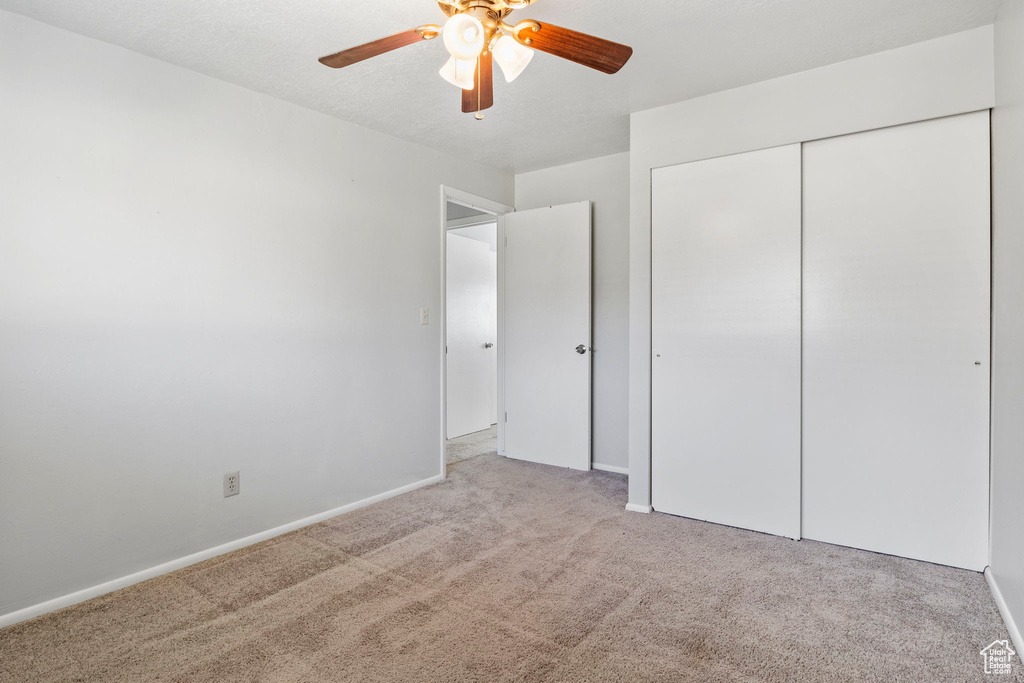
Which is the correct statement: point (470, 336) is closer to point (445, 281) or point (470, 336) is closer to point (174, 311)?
point (445, 281)

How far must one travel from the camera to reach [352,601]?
83.0 inches

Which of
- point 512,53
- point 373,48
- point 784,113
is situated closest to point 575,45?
point 512,53

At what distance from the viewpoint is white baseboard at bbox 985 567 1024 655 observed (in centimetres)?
173

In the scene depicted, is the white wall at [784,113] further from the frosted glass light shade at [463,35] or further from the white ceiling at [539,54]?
the frosted glass light shade at [463,35]

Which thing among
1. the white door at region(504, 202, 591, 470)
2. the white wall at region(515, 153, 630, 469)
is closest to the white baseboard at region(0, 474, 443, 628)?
the white door at region(504, 202, 591, 470)

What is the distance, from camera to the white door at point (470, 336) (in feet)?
Answer: 17.0

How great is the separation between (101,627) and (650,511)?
8.48ft

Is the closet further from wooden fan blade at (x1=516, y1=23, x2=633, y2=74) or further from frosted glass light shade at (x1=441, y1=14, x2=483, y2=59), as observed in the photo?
frosted glass light shade at (x1=441, y1=14, x2=483, y2=59)

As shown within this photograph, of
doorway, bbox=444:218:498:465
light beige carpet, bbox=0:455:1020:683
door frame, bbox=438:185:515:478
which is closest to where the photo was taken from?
light beige carpet, bbox=0:455:1020:683

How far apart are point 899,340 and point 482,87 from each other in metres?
2.15

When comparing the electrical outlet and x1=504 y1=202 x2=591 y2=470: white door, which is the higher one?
x1=504 y1=202 x2=591 y2=470: white door

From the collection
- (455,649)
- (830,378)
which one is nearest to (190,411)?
(455,649)

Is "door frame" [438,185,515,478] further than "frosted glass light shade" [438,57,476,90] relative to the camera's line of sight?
Yes

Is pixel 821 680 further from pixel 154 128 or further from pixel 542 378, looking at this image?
pixel 154 128
